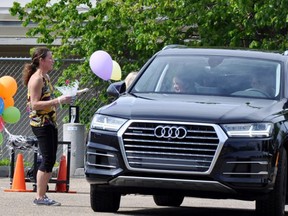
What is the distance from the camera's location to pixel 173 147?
1080 centimetres

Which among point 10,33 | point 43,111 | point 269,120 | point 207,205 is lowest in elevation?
point 10,33

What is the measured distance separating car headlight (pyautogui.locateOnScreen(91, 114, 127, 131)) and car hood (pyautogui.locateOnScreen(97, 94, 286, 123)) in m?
0.05

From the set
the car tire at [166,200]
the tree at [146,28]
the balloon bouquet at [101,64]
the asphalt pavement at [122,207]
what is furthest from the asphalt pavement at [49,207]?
the tree at [146,28]

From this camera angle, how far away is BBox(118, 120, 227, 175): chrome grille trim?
1075 centimetres

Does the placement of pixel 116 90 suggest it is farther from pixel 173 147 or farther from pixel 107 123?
pixel 173 147

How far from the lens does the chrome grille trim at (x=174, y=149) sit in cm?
1075

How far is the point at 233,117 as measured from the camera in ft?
35.7

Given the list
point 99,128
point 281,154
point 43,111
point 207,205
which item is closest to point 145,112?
point 99,128

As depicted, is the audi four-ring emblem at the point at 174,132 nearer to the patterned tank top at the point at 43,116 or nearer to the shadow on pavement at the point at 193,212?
the shadow on pavement at the point at 193,212

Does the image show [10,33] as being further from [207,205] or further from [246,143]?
[246,143]

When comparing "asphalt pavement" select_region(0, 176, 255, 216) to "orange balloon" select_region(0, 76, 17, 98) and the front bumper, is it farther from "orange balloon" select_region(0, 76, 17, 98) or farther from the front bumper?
"orange balloon" select_region(0, 76, 17, 98)

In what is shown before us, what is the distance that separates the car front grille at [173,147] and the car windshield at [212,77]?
1188 mm

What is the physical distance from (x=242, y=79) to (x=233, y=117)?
1324 mm

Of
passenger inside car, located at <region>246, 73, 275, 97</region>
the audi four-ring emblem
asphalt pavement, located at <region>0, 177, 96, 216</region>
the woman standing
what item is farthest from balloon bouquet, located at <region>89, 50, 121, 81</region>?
the audi four-ring emblem
